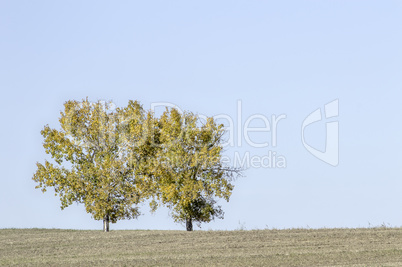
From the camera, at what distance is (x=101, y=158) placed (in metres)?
42.8

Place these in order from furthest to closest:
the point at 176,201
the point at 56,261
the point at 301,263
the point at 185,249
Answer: the point at 176,201
the point at 185,249
the point at 56,261
the point at 301,263

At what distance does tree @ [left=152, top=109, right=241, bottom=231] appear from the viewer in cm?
4094

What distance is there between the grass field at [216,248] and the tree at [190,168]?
6.24m

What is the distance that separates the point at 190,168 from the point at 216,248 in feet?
43.0

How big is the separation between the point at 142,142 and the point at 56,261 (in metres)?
16.7

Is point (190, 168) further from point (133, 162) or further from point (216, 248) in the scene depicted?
point (216, 248)

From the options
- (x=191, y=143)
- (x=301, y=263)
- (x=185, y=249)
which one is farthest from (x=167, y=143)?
(x=301, y=263)

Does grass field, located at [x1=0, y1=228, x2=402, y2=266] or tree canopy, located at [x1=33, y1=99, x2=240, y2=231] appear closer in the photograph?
grass field, located at [x1=0, y1=228, x2=402, y2=266]

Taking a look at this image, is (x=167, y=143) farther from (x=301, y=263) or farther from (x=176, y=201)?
(x=301, y=263)

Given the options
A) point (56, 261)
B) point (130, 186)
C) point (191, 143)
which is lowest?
point (56, 261)

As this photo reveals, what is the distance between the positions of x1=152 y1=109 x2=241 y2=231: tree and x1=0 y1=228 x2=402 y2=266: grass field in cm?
624

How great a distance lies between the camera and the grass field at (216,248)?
25125 mm

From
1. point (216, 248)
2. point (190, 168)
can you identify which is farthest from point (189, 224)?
point (216, 248)

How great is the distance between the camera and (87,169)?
42.6m
